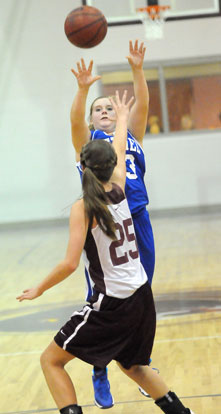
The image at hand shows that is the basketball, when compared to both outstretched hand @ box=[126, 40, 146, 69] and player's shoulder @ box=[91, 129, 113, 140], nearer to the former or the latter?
outstretched hand @ box=[126, 40, 146, 69]

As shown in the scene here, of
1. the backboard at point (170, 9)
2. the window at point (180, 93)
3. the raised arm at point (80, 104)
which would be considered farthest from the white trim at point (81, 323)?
the window at point (180, 93)

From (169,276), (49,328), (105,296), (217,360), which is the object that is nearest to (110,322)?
(105,296)

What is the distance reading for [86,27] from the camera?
4766mm

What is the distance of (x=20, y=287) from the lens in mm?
7801

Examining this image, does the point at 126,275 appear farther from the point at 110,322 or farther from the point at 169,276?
the point at 169,276

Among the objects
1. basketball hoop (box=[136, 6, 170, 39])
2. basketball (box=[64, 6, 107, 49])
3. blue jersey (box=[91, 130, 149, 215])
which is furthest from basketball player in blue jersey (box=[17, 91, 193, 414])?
basketball hoop (box=[136, 6, 170, 39])

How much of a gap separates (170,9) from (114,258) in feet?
36.4

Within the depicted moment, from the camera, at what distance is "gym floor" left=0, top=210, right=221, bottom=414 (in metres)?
3.99

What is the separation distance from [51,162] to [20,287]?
669 centimetres

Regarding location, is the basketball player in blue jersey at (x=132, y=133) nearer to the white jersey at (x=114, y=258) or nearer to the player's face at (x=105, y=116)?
the player's face at (x=105, y=116)

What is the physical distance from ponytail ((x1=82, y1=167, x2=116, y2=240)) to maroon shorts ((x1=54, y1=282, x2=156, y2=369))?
299mm

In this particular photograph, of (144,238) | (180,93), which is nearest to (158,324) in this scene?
(144,238)

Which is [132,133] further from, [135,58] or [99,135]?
[135,58]

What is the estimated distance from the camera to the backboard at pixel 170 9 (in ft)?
44.4
